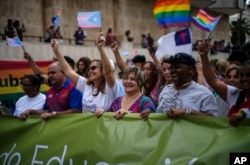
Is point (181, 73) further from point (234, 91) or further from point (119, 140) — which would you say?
point (119, 140)

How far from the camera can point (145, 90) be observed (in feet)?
16.9

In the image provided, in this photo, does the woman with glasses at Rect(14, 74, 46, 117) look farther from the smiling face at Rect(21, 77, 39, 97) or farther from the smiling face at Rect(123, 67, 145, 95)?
the smiling face at Rect(123, 67, 145, 95)

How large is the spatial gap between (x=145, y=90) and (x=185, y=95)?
130 cm

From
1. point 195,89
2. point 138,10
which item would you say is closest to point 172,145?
point 195,89

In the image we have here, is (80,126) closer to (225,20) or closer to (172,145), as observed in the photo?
(172,145)

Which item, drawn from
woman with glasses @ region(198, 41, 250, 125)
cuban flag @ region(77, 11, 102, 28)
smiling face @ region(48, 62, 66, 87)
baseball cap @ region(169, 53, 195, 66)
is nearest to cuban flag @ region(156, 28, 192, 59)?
smiling face @ region(48, 62, 66, 87)

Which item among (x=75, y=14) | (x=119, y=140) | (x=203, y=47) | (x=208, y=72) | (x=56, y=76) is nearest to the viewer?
(x=203, y=47)

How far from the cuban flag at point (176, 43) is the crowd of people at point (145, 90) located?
224 mm

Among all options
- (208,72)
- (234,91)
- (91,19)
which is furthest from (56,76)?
(91,19)

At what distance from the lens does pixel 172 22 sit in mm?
6035

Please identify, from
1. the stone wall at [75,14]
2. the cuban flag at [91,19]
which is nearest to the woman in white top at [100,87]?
the cuban flag at [91,19]

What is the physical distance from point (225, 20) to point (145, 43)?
13.6 meters

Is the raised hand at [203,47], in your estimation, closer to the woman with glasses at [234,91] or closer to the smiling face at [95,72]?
the woman with glasses at [234,91]

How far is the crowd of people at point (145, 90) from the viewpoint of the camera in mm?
3809
